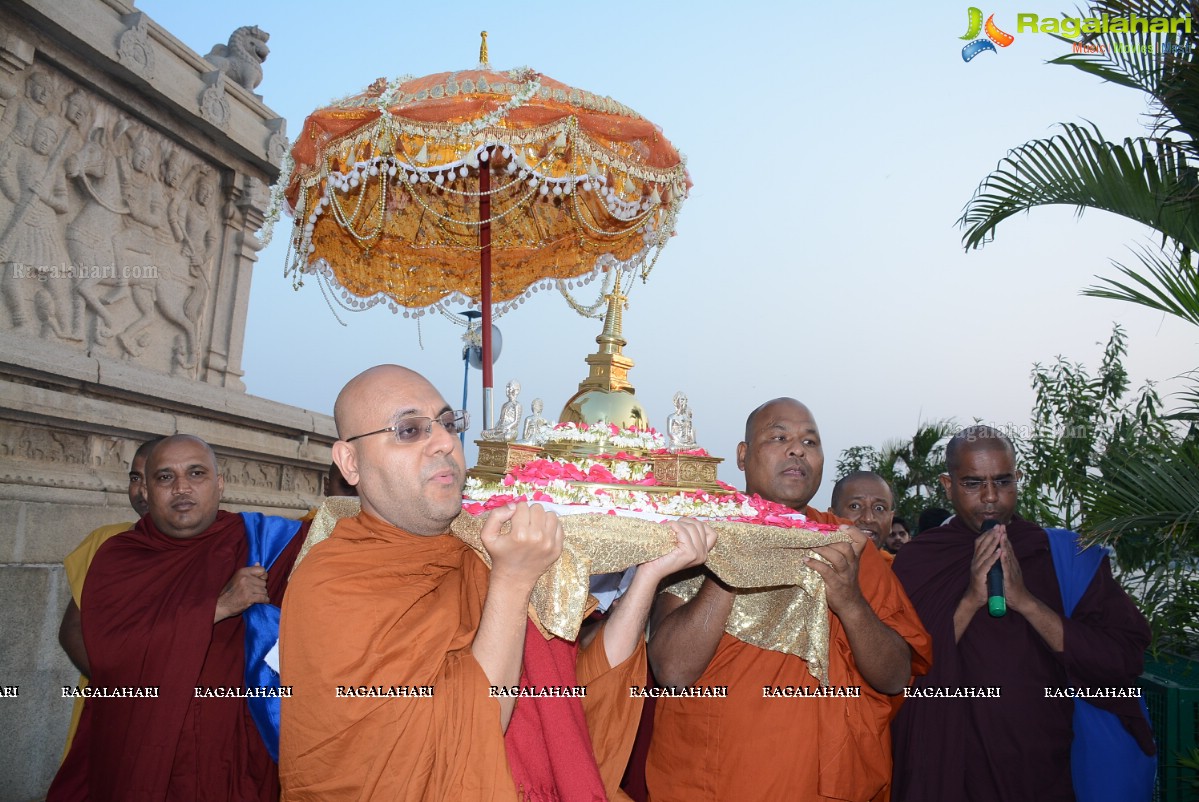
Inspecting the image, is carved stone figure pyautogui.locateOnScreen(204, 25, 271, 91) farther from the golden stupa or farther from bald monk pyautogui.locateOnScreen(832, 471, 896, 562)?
bald monk pyautogui.locateOnScreen(832, 471, 896, 562)

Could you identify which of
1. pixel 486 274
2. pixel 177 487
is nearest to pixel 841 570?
pixel 177 487

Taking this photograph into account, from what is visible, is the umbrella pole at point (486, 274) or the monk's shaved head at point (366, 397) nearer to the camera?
the monk's shaved head at point (366, 397)

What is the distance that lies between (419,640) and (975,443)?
2.65 metres

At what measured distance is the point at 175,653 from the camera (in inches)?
128

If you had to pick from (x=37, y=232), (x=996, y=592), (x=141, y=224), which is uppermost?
(x=141, y=224)

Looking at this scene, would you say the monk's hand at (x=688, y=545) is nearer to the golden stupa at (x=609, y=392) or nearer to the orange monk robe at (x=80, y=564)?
the golden stupa at (x=609, y=392)

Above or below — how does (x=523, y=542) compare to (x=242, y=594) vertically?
above

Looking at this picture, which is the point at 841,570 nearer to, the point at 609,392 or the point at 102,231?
the point at 609,392

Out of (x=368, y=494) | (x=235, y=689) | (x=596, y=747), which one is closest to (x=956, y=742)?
(x=596, y=747)

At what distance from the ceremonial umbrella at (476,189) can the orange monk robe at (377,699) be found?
9.67 feet

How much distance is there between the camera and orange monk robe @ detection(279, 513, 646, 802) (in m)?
1.86

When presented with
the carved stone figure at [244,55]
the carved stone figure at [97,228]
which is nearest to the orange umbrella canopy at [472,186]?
the carved stone figure at [97,228]

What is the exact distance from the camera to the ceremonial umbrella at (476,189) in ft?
14.4

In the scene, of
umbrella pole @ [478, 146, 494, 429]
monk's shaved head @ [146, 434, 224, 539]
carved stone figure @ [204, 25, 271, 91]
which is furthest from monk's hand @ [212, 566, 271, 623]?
carved stone figure @ [204, 25, 271, 91]
